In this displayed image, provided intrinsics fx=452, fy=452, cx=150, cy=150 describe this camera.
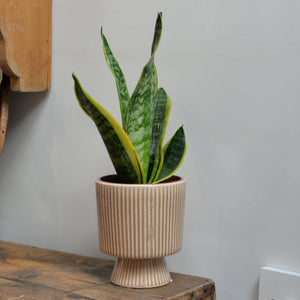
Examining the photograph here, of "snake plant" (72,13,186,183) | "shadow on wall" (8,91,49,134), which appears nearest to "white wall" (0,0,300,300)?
"shadow on wall" (8,91,49,134)

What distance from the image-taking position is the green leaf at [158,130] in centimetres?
70

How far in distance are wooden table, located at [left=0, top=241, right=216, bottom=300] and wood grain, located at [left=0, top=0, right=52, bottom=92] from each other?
33 centimetres

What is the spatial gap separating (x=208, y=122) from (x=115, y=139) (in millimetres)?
210

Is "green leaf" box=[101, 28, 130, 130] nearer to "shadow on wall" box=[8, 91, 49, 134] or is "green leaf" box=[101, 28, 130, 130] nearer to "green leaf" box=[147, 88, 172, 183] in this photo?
"green leaf" box=[147, 88, 172, 183]

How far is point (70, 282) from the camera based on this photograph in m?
0.73

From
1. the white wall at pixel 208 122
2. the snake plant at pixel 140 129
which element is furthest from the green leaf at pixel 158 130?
the white wall at pixel 208 122

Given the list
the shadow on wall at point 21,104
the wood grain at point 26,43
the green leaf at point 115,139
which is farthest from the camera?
the shadow on wall at point 21,104

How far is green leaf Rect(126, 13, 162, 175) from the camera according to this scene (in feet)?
2.16

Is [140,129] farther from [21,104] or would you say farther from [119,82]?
[21,104]

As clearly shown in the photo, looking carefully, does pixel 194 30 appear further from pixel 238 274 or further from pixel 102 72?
pixel 238 274

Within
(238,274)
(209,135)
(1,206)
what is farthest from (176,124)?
(1,206)

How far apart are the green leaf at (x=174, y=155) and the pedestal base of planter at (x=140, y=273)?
0.41ft

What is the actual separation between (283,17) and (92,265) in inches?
21.3

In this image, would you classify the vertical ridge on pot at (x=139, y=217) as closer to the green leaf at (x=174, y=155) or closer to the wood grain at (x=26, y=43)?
the green leaf at (x=174, y=155)
